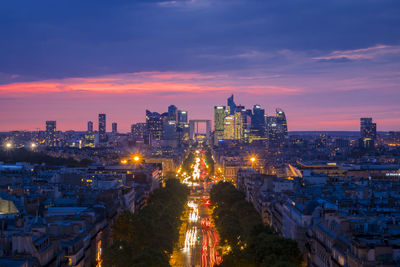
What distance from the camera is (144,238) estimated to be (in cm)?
7012

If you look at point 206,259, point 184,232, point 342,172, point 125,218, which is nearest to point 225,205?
point 184,232

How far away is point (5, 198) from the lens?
69812 millimetres

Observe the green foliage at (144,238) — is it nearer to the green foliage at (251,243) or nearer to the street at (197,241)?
the street at (197,241)

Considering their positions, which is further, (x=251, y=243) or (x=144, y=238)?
(x=144, y=238)

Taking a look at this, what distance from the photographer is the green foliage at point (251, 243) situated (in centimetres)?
5576

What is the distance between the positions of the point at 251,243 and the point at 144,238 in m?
13.3

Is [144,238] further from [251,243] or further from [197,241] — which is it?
[197,241]

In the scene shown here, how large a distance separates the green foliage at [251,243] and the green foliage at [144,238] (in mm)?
5928

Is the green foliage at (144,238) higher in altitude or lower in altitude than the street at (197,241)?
higher

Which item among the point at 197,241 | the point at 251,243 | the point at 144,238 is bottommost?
the point at 197,241

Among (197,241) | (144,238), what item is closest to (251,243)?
(144,238)

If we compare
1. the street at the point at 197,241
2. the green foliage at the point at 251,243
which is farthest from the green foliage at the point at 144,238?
the green foliage at the point at 251,243

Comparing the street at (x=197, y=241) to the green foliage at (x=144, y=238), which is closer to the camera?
the green foliage at (x=144, y=238)

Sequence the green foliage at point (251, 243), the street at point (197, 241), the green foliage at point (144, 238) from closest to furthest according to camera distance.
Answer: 1. the green foliage at point (251, 243)
2. the green foliage at point (144, 238)
3. the street at point (197, 241)
